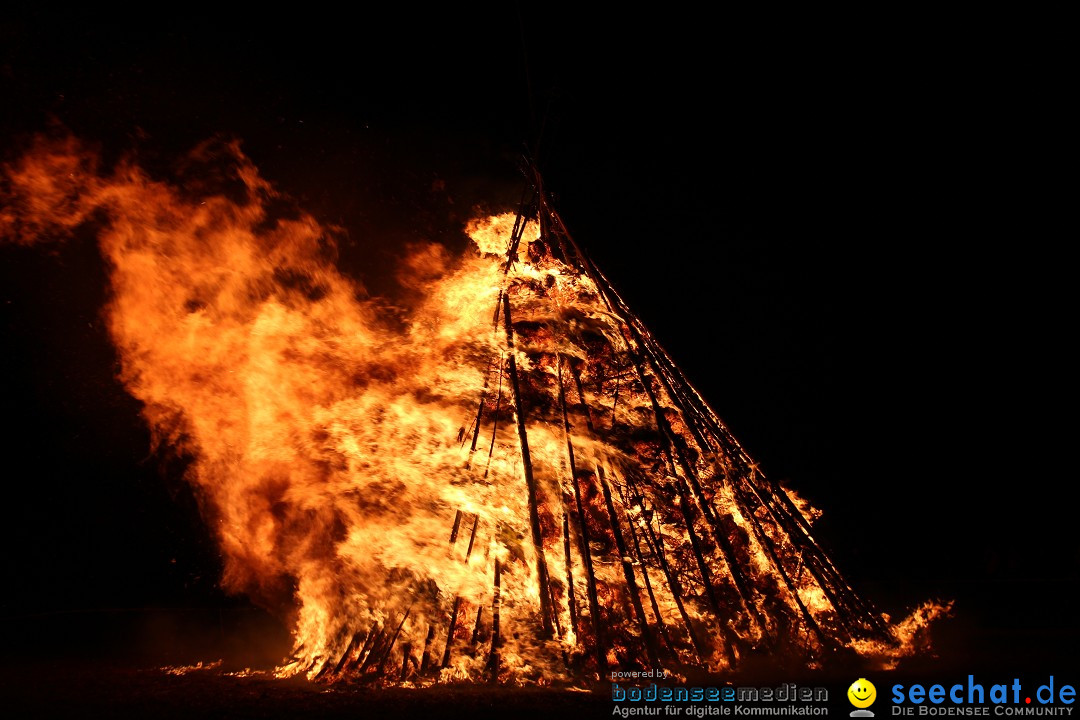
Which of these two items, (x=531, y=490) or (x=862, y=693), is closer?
(x=862, y=693)

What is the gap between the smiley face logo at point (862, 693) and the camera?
2.43 metres

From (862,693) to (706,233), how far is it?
3.90 metres

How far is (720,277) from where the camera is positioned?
17.6 feet

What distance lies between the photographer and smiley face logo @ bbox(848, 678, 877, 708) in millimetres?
2426

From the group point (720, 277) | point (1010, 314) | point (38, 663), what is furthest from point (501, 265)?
point (1010, 314)

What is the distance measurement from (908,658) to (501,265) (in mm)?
3749

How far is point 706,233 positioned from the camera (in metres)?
5.21

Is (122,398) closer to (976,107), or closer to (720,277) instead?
(720,277)

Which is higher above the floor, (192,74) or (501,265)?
(192,74)

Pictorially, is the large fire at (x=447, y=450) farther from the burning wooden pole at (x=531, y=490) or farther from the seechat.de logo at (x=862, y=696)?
the seechat.de logo at (x=862, y=696)

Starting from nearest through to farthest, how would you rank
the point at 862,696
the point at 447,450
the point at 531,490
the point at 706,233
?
the point at 862,696 < the point at 531,490 < the point at 447,450 < the point at 706,233

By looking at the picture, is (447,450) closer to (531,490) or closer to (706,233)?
(531,490)

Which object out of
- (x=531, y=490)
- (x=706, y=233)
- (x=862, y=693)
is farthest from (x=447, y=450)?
(x=706, y=233)

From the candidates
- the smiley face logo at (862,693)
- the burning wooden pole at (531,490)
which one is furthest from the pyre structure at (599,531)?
the smiley face logo at (862,693)
